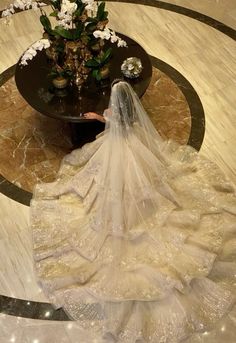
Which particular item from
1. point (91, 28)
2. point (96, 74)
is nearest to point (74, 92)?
point (96, 74)

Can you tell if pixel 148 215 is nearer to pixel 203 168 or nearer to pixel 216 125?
pixel 203 168

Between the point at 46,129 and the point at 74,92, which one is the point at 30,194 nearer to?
the point at 46,129

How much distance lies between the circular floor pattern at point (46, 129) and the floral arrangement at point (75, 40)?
563 mm

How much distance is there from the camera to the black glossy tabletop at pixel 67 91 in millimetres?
2828

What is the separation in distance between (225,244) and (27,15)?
3.35 m

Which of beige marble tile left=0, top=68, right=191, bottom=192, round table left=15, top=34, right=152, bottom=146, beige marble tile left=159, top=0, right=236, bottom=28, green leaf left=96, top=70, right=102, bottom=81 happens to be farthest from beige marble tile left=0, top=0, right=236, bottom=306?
green leaf left=96, top=70, right=102, bottom=81

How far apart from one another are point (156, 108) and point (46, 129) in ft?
3.13

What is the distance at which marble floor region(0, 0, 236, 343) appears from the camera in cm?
238

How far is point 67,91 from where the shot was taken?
295 cm

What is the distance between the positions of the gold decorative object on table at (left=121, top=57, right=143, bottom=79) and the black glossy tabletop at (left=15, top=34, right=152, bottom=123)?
44mm

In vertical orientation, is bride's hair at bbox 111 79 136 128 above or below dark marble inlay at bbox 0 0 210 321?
above

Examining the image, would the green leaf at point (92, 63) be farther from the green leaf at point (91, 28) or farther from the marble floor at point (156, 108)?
the marble floor at point (156, 108)

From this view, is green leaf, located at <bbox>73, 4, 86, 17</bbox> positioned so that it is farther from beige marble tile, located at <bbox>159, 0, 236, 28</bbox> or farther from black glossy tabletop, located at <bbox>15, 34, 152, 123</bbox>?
beige marble tile, located at <bbox>159, 0, 236, 28</bbox>

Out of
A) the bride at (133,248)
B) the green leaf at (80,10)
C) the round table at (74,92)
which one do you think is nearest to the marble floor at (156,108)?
the bride at (133,248)
